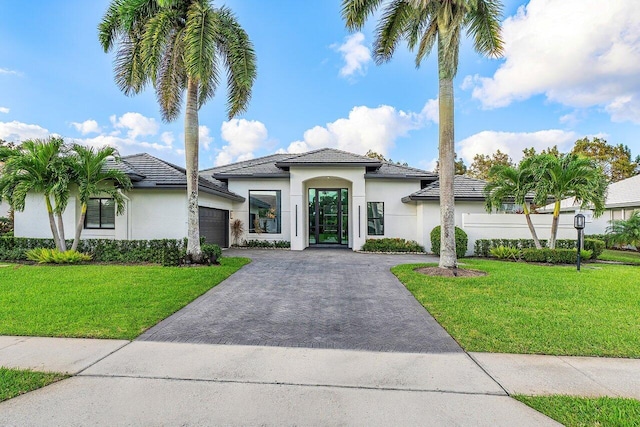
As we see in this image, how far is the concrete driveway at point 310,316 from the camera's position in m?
4.69

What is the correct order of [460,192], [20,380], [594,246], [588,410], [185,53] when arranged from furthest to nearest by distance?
[460,192] → [594,246] → [185,53] → [20,380] → [588,410]

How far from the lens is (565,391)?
3.27 metres

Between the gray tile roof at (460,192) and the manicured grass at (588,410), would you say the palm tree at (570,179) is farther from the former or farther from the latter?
the manicured grass at (588,410)

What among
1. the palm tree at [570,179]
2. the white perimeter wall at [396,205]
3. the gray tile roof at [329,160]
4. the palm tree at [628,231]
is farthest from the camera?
the white perimeter wall at [396,205]

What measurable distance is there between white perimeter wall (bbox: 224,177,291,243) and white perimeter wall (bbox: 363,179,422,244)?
456cm

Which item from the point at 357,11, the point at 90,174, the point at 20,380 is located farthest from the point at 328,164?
the point at 20,380

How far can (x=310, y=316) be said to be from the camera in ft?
19.4

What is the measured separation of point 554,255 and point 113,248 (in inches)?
669

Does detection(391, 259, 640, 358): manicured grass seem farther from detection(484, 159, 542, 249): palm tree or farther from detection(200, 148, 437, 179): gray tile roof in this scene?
detection(200, 148, 437, 179): gray tile roof

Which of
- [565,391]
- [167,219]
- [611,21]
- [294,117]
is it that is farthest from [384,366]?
[294,117]

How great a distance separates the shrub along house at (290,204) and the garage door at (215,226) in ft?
0.16

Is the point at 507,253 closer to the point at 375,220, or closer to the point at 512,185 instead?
the point at 512,185

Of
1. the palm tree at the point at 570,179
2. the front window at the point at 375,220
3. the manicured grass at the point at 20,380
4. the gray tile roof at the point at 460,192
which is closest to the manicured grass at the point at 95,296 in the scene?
the manicured grass at the point at 20,380

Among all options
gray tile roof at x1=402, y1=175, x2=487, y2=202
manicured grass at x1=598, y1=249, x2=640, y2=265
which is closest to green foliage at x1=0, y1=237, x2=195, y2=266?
gray tile roof at x1=402, y1=175, x2=487, y2=202
